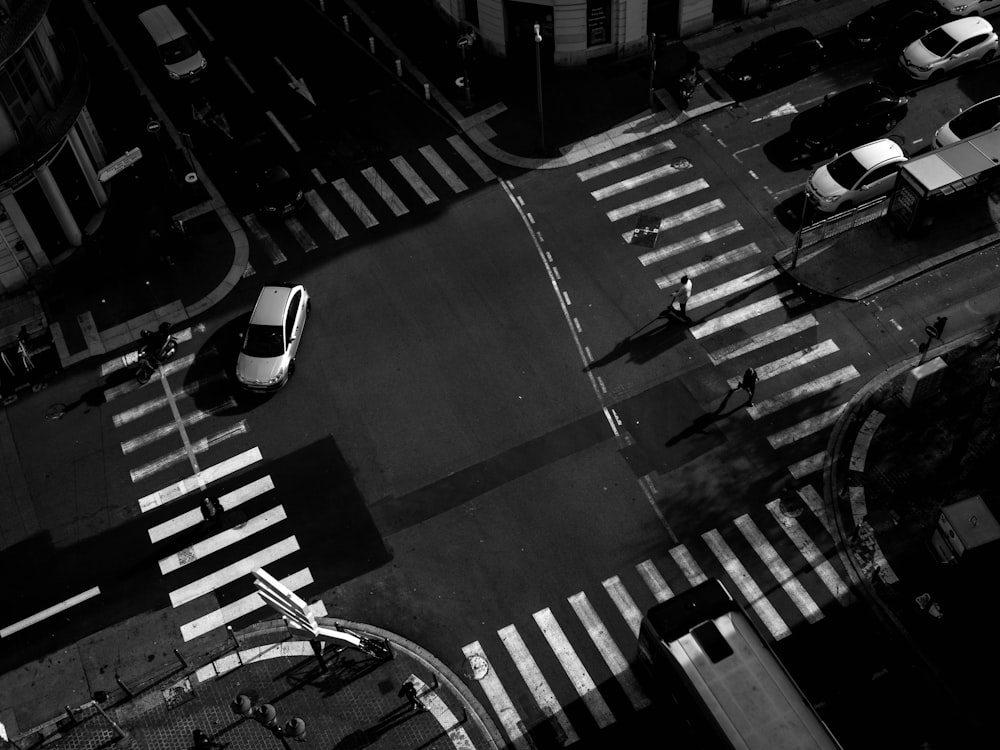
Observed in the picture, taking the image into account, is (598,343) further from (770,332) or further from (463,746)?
(463,746)

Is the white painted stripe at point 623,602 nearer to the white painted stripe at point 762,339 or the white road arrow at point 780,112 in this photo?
the white painted stripe at point 762,339

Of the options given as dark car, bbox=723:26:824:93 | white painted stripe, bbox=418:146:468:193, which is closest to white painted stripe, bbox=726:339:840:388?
dark car, bbox=723:26:824:93

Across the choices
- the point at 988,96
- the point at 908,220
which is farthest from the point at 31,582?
the point at 988,96

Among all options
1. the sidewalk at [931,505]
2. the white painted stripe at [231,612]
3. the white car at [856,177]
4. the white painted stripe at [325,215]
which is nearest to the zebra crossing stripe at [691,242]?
the white car at [856,177]

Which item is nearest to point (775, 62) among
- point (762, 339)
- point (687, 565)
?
point (762, 339)

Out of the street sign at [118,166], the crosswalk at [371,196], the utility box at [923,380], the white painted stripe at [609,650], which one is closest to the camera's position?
the white painted stripe at [609,650]

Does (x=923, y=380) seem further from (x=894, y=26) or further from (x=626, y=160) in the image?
(x=894, y=26)

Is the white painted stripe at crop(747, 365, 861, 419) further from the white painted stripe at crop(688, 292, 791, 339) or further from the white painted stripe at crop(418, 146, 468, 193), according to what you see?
the white painted stripe at crop(418, 146, 468, 193)
